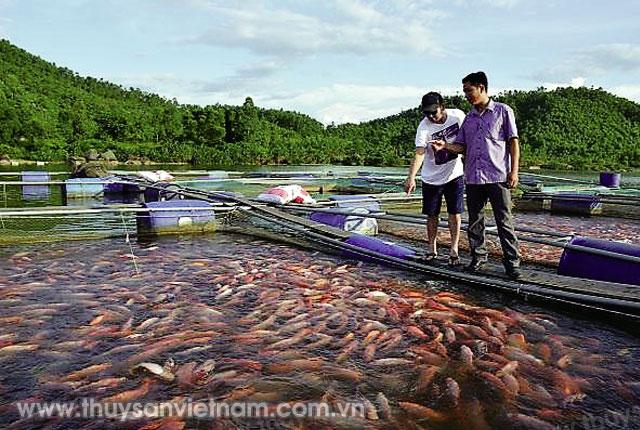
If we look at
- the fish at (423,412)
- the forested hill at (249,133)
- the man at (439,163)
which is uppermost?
the forested hill at (249,133)

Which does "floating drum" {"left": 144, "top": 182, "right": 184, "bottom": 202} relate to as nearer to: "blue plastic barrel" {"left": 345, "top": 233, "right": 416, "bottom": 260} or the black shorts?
"blue plastic barrel" {"left": 345, "top": 233, "right": 416, "bottom": 260}

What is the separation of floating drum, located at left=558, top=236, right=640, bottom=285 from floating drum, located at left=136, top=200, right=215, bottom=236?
759cm

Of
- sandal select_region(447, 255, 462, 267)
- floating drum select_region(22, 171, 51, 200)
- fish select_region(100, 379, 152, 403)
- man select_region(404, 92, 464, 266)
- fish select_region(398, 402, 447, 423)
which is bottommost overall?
fish select_region(398, 402, 447, 423)

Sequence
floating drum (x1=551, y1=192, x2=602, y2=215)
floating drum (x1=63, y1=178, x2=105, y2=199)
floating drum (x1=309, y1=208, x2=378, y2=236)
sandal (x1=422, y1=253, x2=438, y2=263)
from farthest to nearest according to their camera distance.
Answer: floating drum (x1=63, y1=178, x2=105, y2=199), floating drum (x1=551, y1=192, x2=602, y2=215), floating drum (x1=309, y1=208, x2=378, y2=236), sandal (x1=422, y1=253, x2=438, y2=263)

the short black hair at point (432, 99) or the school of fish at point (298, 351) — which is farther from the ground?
the short black hair at point (432, 99)

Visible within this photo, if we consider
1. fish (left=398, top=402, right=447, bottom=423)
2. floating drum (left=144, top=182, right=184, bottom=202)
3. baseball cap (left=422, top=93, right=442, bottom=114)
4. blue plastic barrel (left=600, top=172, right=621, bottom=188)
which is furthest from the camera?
blue plastic barrel (left=600, top=172, right=621, bottom=188)

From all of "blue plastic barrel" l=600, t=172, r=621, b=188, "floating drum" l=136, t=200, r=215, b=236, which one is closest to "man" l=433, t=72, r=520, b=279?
"floating drum" l=136, t=200, r=215, b=236

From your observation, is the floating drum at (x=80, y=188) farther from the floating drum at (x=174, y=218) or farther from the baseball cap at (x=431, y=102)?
the baseball cap at (x=431, y=102)

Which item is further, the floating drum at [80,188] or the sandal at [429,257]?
the floating drum at [80,188]

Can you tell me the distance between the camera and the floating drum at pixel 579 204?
620 inches

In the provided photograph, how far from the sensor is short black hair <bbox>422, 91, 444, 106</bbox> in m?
6.62

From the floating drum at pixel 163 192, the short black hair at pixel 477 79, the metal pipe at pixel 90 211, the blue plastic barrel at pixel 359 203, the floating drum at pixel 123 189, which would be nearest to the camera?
the short black hair at pixel 477 79

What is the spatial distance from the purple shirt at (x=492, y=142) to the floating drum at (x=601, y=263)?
55.9 inches

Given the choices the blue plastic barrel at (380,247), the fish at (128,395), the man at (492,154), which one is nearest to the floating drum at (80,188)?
the blue plastic barrel at (380,247)
